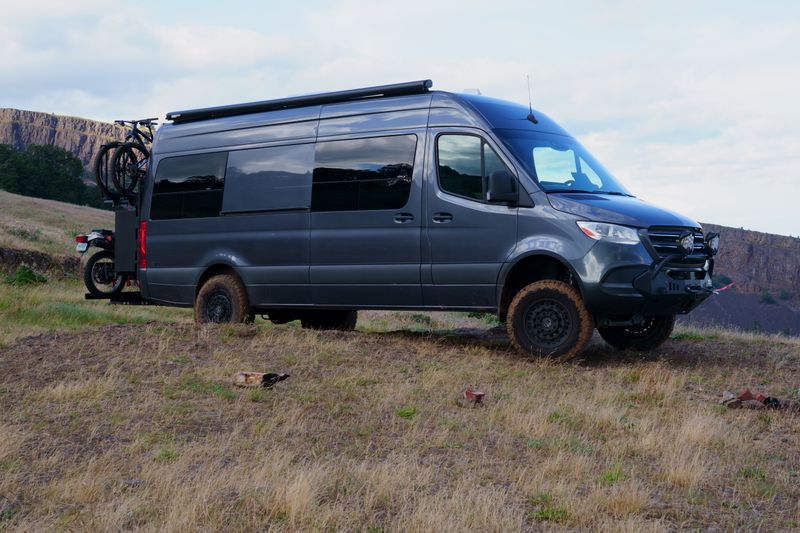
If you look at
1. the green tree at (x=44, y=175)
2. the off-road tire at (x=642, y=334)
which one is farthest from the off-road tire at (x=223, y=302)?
the green tree at (x=44, y=175)

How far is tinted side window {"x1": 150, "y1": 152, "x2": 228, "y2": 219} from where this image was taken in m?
13.3

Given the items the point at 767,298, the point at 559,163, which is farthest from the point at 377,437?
the point at 767,298

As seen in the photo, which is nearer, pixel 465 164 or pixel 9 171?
pixel 465 164

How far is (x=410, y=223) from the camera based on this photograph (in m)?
11.2

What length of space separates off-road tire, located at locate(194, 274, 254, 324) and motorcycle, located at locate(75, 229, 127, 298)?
212 cm

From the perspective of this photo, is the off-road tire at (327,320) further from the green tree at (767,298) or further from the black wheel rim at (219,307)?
the green tree at (767,298)

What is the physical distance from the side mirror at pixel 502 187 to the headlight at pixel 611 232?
896mm

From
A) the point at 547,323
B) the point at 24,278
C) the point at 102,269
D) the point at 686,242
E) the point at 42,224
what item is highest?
the point at 42,224

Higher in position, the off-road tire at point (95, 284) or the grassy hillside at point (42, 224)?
the grassy hillside at point (42, 224)

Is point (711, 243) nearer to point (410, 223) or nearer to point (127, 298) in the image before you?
point (410, 223)

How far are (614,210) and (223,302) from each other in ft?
19.3

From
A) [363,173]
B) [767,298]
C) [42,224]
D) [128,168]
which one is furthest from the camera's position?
[767,298]

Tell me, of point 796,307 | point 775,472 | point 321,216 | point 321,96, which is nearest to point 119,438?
point 775,472

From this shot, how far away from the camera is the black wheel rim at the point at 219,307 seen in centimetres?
1319
